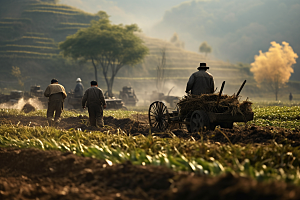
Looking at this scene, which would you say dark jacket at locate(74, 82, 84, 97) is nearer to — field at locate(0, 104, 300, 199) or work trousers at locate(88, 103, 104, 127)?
work trousers at locate(88, 103, 104, 127)

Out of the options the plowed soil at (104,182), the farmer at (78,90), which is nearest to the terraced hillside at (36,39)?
the farmer at (78,90)

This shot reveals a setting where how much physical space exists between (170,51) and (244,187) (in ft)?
297

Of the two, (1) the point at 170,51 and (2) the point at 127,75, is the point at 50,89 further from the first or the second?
(1) the point at 170,51

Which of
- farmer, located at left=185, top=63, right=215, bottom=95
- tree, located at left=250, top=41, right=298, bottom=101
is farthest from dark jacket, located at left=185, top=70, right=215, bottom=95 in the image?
tree, located at left=250, top=41, right=298, bottom=101

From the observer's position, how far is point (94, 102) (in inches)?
419

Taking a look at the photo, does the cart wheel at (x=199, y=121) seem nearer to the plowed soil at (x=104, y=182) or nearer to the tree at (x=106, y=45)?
the plowed soil at (x=104, y=182)

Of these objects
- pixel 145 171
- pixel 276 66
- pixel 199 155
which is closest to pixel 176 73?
pixel 276 66

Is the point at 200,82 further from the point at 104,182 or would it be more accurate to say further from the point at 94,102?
the point at 104,182

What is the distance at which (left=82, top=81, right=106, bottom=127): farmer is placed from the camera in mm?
10570

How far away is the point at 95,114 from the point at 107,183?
734cm

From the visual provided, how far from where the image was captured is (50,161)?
4738 mm

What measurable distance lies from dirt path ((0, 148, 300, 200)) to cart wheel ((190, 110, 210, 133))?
3.70m

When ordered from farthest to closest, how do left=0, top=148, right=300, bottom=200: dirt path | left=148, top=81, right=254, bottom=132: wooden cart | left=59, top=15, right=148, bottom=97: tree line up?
left=59, top=15, right=148, bottom=97: tree
left=148, top=81, right=254, bottom=132: wooden cart
left=0, top=148, right=300, bottom=200: dirt path

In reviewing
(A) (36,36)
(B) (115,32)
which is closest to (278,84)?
(B) (115,32)
